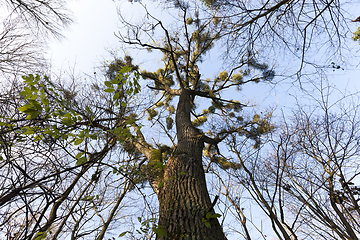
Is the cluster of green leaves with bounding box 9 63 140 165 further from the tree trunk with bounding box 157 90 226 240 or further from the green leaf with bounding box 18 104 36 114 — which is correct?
the tree trunk with bounding box 157 90 226 240

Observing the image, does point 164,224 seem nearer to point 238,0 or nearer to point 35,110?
point 35,110

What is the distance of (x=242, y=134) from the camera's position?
15.7 feet

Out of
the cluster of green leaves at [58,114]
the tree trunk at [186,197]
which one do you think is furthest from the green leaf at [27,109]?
the tree trunk at [186,197]

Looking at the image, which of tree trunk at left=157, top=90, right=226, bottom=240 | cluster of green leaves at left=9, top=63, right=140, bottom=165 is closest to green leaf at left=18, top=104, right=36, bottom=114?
cluster of green leaves at left=9, top=63, right=140, bottom=165

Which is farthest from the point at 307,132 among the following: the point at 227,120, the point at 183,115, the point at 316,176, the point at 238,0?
the point at 238,0

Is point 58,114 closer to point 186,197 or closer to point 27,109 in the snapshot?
point 27,109

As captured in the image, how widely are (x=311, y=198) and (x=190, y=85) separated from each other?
471 centimetres

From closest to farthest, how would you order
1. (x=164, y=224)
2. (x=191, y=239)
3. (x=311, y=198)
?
(x=191, y=239) < (x=164, y=224) < (x=311, y=198)

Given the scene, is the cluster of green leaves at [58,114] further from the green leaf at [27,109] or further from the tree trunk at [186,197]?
the tree trunk at [186,197]

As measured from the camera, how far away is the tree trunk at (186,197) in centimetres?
153

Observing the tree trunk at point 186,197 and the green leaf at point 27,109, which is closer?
the green leaf at point 27,109

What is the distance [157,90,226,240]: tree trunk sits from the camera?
153cm

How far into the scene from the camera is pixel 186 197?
1879 millimetres

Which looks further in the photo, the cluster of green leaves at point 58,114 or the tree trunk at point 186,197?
the tree trunk at point 186,197
